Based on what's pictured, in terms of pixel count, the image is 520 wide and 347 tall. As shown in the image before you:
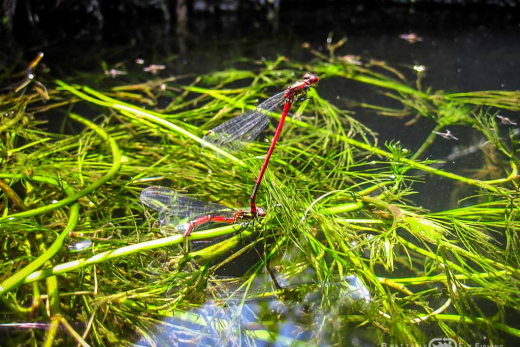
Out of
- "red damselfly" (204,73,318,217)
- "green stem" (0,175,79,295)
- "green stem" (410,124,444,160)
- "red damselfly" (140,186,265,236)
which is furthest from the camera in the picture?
"green stem" (410,124,444,160)

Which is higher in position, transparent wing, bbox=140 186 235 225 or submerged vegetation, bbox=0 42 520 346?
transparent wing, bbox=140 186 235 225

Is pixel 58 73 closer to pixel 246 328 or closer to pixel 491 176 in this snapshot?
pixel 246 328

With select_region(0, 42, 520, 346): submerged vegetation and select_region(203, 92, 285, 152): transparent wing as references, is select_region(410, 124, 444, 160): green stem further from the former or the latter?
select_region(203, 92, 285, 152): transparent wing

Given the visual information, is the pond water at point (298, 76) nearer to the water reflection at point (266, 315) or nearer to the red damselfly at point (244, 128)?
the water reflection at point (266, 315)

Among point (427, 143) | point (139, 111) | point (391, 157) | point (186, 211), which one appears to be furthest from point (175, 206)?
Result: point (427, 143)

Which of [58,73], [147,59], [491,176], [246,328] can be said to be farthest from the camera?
[147,59]

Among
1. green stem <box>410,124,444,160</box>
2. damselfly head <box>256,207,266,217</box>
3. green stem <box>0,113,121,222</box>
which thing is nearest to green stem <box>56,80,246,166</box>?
green stem <box>0,113,121,222</box>

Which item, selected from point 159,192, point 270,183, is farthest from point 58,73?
point 270,183

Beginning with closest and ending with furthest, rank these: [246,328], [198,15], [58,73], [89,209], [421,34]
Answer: [246,328], [89,209], [58,73], [421,34], [198,15]

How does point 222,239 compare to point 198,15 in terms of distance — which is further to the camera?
point 198,15
